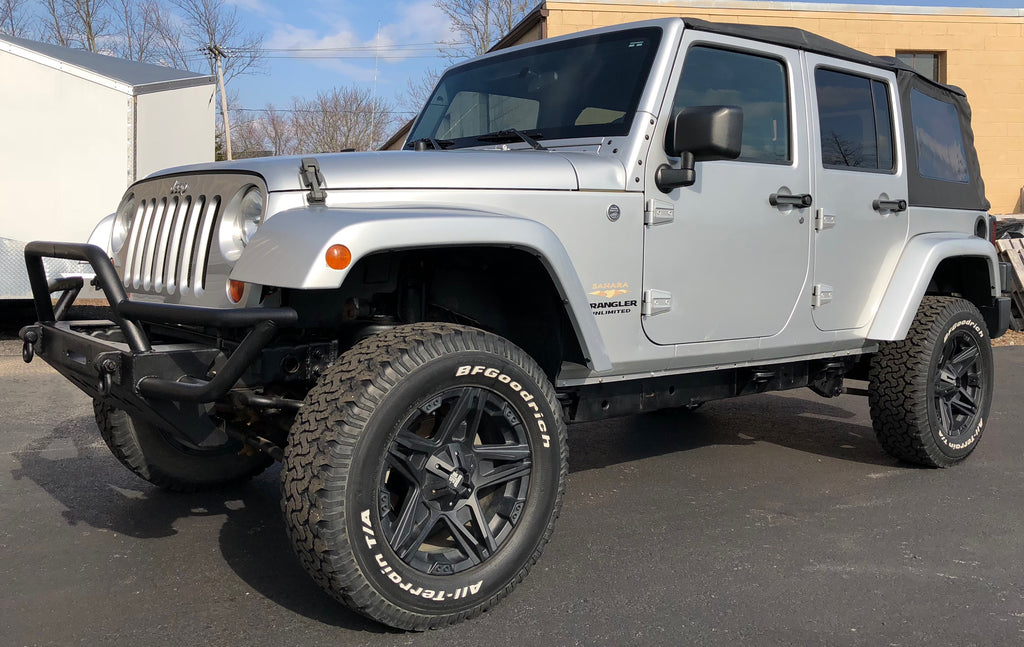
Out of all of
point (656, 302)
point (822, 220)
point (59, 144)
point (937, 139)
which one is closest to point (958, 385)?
point (937, 139)

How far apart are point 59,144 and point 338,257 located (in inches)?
297

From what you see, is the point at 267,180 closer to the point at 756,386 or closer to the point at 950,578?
the point at 756,386

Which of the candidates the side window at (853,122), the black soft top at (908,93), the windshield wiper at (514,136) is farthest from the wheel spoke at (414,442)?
the side window at (853,122)

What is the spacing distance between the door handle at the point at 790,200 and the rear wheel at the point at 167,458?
2469 mm

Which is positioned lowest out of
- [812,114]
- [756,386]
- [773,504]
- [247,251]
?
[773,504]

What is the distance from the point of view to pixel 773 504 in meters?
4.26

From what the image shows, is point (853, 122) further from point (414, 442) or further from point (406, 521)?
point (406, 521)

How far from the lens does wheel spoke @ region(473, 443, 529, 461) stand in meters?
2.98

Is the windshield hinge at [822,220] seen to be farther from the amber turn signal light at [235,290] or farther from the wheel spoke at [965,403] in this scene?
the amber turn signal light at [235,290]

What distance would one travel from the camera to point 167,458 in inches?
158

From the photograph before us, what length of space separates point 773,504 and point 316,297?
2488 millimetres

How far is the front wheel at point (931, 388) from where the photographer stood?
467 centimetres

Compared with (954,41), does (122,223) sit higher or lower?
lower

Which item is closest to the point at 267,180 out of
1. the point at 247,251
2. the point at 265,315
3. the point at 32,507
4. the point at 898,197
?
the point at 247,251
